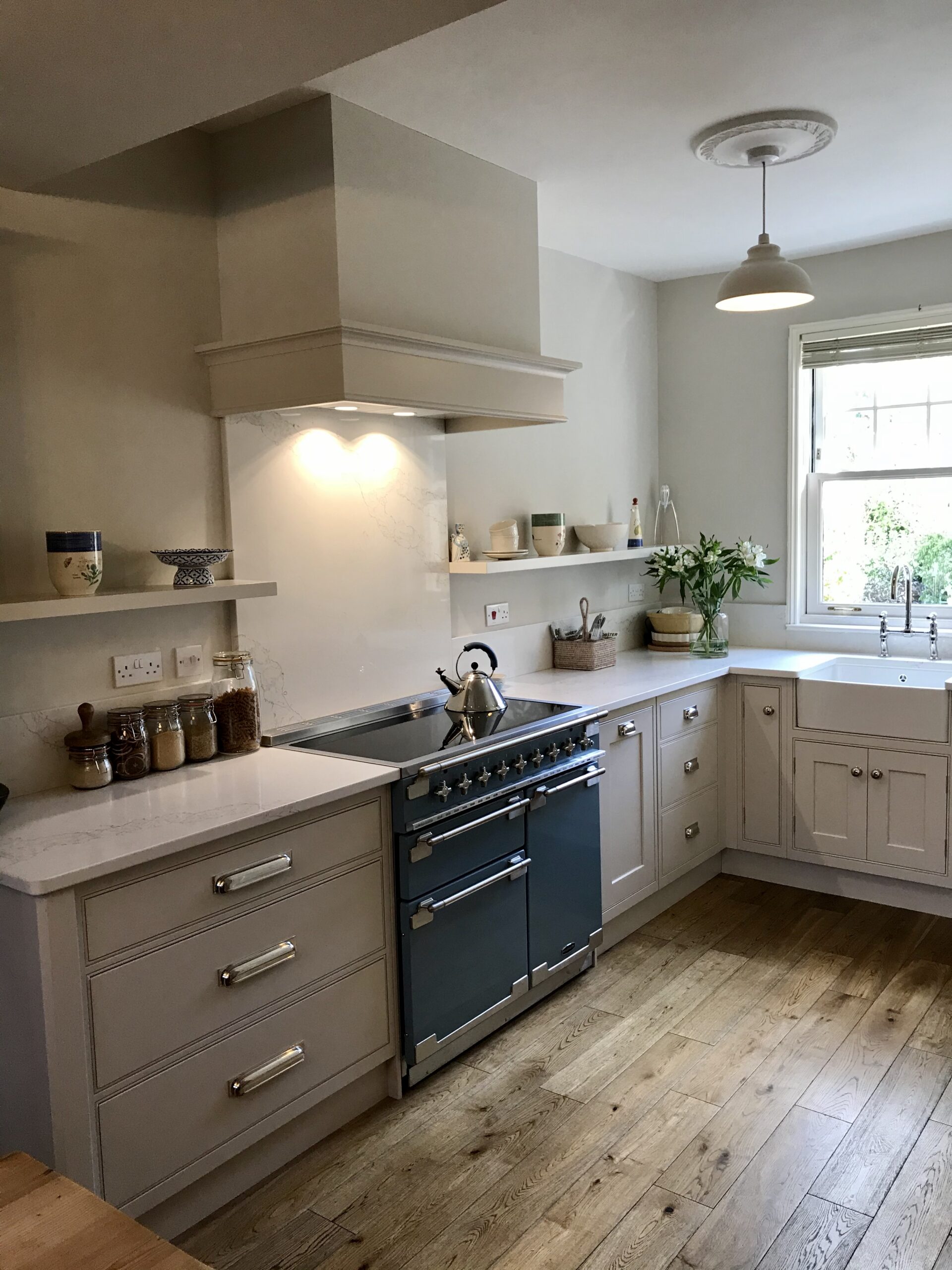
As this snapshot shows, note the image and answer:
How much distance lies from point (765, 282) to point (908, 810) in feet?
6.43

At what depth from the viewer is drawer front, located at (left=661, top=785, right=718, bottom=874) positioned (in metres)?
3.75

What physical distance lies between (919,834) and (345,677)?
217 cm

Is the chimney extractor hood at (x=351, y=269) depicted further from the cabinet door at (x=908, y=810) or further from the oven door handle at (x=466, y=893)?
the cabinet door at (x=908, y=810)

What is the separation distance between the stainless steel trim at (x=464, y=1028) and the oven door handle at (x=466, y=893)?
0.32 m

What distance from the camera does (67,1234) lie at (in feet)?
4.07

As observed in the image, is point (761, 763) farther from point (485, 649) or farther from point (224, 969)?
point (224, 969)

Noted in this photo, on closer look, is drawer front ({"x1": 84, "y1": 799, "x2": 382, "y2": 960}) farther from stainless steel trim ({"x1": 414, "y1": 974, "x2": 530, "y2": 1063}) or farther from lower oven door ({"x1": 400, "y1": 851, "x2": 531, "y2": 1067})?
stainless steel trim ({"x1": 414, "y1": 974, "x2": 530, "y2": 1063})

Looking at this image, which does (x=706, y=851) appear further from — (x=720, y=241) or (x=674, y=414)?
(x=720, y=241)

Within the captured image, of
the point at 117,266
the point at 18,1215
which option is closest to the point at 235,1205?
the point at 18,1215

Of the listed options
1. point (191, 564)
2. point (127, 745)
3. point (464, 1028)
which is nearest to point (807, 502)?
point (464, 1028)

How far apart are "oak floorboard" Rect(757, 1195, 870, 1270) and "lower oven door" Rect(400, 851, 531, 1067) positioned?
3.06ft

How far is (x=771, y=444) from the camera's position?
4.55 meters

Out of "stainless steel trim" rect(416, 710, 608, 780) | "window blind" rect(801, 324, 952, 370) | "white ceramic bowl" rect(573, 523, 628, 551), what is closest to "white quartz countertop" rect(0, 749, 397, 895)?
"stainless steel trim" rect(416, 710, 608, 780)

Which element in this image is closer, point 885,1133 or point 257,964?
point 257,964
